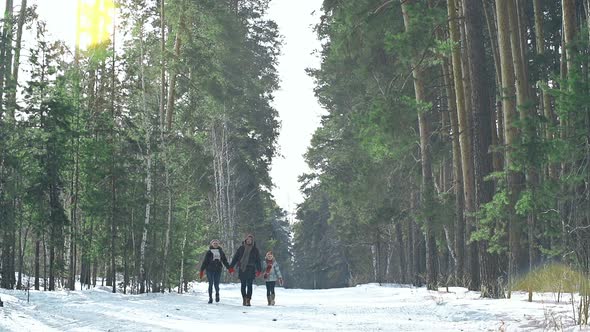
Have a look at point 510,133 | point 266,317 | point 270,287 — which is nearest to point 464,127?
point 510,133

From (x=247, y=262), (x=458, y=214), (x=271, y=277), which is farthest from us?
(x=458, y=214)

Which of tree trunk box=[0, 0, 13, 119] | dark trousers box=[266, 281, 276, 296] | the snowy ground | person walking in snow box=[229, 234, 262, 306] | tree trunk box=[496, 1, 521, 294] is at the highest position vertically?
tree trunk box=[0, 0, 13, 119]

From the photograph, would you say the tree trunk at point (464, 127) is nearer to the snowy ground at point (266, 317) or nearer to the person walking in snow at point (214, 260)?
the snowy ground at point (266, 317)

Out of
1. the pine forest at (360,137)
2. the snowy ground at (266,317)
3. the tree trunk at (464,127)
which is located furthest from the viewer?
the tree trunk at (464,127)

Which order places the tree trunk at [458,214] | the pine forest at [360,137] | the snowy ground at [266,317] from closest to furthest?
the snowy ground at [266,317] < the pine forest at [360,137] < the tree trunk at [458,214]

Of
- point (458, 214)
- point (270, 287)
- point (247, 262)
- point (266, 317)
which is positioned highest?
point (458, 214)

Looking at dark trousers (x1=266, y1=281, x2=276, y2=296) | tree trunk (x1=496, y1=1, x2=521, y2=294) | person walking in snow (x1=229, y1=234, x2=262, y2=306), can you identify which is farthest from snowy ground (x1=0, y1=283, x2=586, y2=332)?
dark trousers (x1=266, y1=281, x2=276, y2=296)

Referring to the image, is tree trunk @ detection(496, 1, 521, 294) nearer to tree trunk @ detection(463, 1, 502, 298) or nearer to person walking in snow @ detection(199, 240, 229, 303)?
tree trunk @ detection(463, 1, 502, 298)

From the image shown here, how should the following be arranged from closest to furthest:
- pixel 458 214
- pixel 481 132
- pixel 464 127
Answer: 1. pixel 481 132
2. pixel 464 127
3. pixel 458 214

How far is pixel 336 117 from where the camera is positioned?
4212 centimetres

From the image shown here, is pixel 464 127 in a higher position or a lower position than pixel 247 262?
higher

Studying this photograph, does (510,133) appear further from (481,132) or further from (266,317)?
(266,317)

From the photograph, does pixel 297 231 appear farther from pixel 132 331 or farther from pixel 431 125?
pixel 132 331

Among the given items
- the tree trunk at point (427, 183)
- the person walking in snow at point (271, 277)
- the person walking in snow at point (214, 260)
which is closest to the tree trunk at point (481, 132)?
the person walking in snow at point (271, 277)
